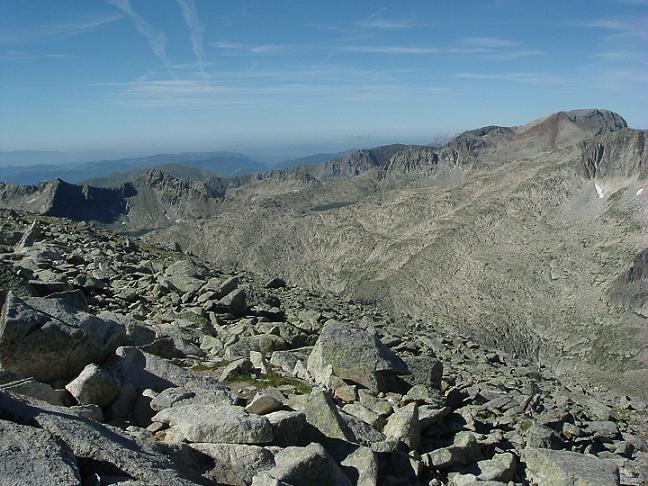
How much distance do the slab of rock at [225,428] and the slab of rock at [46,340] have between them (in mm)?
3290

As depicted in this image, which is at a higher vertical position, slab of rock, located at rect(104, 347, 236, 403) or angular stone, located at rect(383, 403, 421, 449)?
slab of rock, located at rect(104, 347, 236, 403)

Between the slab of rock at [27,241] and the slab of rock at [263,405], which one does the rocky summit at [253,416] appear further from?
the slab of rock at [27,241]

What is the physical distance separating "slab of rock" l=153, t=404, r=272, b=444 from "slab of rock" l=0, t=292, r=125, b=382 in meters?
3.29

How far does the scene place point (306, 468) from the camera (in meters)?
8.30

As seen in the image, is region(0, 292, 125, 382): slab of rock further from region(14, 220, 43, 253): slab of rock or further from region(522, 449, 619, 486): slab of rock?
region(14, 220, 43, 253): slab of rock

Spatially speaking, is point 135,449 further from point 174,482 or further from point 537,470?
point 537,470

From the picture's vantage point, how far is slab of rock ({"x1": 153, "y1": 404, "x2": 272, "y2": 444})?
8.88 metres

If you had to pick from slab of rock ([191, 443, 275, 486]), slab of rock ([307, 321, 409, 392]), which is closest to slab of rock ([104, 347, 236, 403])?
slab of rock ([191, 443, 275, 486])

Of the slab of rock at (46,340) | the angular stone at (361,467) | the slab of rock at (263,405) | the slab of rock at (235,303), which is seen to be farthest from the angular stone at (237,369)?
the slab of rock at (235,303)

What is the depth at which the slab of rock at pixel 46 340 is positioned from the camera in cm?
1066

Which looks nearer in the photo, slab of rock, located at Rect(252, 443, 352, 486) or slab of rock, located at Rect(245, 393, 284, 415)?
slab of rock, located at Rect(252, 443, 352, 486)

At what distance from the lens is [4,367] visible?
417 inches

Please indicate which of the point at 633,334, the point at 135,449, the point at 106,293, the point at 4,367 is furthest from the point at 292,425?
the point at 633,334

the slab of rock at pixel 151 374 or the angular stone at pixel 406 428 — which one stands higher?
the slab of rock at pixel 151 374
